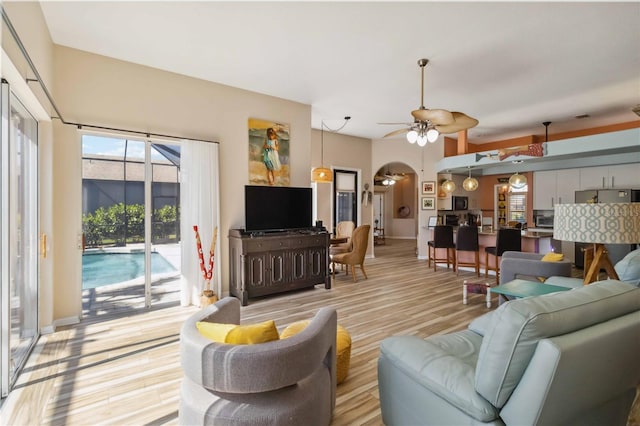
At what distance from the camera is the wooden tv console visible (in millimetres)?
4367

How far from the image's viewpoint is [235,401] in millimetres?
1517

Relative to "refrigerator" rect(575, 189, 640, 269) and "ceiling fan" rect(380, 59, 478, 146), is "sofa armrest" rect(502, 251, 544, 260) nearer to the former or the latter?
"ceiling fan" rect(380, 59, 478, 146)

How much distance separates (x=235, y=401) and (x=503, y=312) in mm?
1282

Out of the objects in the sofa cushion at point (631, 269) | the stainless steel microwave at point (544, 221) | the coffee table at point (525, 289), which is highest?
the stainless steel microwave at point (544, 221)

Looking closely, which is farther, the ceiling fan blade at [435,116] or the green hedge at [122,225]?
the green hedge at [122,225]

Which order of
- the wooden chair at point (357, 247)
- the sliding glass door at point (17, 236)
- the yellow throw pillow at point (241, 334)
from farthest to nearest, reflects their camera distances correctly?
1. the wooden chair at point (357, 247)
2. the sliding glass door at point (17, 236)
3. the yellow throw pillow at point (241, 334)

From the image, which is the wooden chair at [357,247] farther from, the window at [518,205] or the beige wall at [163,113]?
the window at [518,205]

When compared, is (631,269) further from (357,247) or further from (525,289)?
(357,247)

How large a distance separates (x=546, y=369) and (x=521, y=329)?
0.48ft

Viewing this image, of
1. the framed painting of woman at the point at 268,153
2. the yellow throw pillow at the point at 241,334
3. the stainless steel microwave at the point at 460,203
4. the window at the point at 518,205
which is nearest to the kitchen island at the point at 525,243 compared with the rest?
the stainless steel microwave at the point at 460,203

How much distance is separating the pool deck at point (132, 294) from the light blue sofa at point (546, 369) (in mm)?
3705

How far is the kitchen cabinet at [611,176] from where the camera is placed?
6.31 m

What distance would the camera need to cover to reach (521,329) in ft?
3.87

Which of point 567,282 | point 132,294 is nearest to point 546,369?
point 567,282
